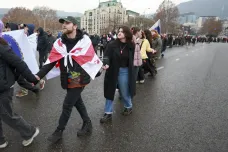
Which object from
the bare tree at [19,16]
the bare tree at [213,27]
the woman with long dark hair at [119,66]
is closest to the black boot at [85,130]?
the woman with long dark hair at [119,66]

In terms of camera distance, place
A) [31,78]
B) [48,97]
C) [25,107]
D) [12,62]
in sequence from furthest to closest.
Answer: [48,97]
[25,107]
[31,78]
[12,62]

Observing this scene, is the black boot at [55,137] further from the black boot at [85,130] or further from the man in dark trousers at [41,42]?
the man in dark trousers at [41,42]

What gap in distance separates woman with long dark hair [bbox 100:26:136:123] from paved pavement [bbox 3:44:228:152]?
0.57 meters

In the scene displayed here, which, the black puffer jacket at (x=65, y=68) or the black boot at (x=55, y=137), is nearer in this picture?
the black puffer jacket at (x=65, y=68)

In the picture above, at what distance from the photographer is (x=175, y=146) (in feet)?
10.9

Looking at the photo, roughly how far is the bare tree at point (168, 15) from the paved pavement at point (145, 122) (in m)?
71.9

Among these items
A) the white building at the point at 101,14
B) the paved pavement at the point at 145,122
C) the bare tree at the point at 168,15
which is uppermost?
the white building at the point at 101,14

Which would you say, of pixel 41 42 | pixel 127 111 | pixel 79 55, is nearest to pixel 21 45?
pixel 79 55

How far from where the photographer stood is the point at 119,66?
4.05 meters

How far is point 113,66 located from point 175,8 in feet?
264

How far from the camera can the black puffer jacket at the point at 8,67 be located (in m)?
2.67

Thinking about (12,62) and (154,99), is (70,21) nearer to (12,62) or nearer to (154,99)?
(12,62)

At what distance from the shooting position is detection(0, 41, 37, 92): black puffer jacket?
8.77 feet

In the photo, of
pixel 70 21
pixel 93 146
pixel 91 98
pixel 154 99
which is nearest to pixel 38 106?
pixel 91 98
